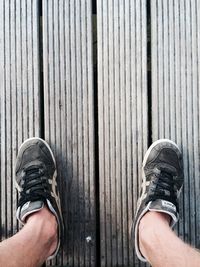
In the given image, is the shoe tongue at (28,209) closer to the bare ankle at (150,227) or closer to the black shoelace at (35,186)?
the black shoelace at (35,186)

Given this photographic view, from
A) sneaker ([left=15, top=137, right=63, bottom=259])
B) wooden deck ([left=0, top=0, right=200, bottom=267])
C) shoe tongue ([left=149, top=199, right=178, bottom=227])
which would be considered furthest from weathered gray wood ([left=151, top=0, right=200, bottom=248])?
sneaker ([left=15, top=137, right=63, bottom=259])

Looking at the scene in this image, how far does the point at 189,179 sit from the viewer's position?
1.62 meters

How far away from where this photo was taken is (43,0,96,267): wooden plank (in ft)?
5.29

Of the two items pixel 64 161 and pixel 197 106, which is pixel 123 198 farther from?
pixel 197 106

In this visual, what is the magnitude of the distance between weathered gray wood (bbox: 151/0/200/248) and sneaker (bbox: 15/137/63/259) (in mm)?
429

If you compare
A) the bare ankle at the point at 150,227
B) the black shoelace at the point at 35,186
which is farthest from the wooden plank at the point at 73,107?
the bare ankle at the point at 150,227

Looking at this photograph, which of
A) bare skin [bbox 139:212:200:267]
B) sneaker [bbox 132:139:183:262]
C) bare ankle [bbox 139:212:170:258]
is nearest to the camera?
bare skin [bbox 139:212:200:267]

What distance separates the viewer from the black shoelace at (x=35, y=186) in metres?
1.55

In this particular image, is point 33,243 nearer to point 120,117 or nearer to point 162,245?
point 162,245

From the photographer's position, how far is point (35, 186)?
5.20ft

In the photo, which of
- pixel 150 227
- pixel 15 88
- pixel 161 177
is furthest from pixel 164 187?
pixel 15 88

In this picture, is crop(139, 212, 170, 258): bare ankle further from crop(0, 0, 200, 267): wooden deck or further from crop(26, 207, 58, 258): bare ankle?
crop(26, 207, 58, 258): bare ankle

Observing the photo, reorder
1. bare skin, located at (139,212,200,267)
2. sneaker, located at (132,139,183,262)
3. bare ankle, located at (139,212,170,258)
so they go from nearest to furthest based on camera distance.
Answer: bare skin, located at (139,212,200,267) → bare ankle, located at (139,212,170,258) → sneaker, located at (132,139,183,262)

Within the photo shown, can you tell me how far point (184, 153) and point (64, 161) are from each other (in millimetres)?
Result: 446
